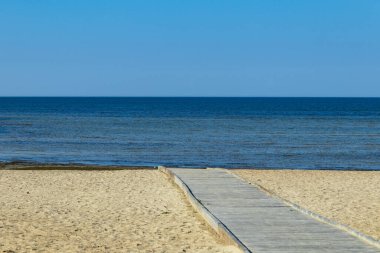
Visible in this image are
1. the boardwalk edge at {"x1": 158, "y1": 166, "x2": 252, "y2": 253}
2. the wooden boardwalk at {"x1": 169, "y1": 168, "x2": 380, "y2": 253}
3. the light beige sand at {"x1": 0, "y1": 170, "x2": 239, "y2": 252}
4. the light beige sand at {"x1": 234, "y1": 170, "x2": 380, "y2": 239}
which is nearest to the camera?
the wooden boardwalk at {"x1": 169, "y1": 168, "x2": 380, "y2": 253}

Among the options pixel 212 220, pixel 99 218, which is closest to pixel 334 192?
pixel 212 220

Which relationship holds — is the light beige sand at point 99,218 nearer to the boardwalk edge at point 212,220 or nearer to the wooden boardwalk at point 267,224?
the boardwalk edge at point 212,220

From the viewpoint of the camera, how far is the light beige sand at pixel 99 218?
10930mm

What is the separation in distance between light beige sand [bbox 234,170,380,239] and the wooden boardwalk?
125cm

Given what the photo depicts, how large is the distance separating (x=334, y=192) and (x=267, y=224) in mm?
6903

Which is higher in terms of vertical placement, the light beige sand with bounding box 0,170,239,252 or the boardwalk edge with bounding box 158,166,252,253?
the boardwalk edge with bounding box 158,166,252,253

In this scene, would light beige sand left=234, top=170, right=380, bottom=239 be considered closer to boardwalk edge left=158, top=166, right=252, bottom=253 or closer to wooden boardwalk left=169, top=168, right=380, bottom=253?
wooden boardwalk left=169, top=168, right=380, bottom=253

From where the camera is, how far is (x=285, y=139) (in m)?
44.9

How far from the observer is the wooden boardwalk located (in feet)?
31.4

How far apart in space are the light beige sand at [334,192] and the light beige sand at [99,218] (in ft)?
9.45

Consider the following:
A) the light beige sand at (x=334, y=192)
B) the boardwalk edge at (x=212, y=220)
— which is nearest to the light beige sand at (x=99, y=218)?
the boardwalk edge at (x=212, y=220)

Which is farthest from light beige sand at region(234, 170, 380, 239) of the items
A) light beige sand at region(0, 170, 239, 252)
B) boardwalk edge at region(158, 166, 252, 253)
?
light beige sand at region(0, 170, 239, 252)

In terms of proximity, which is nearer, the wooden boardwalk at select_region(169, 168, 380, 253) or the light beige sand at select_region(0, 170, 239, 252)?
the wooden boardwalk at select_region(169, 168, 380, 253)

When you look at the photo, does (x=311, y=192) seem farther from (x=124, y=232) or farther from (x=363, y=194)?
(x=124, y=232)
